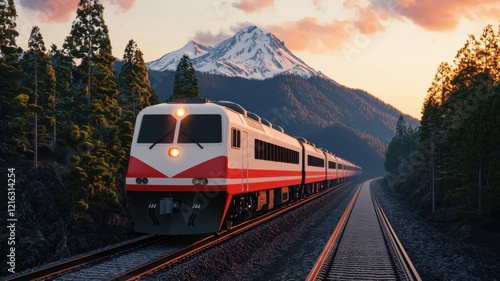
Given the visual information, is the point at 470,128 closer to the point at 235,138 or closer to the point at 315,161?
the point at 315,161

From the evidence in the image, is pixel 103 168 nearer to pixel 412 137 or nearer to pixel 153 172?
pixel 153 172

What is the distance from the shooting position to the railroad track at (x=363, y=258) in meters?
10.6

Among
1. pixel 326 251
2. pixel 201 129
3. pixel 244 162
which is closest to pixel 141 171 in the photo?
pixel 201 129

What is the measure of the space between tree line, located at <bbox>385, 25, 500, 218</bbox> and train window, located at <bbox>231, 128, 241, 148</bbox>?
16484 mm

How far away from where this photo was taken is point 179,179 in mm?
12766

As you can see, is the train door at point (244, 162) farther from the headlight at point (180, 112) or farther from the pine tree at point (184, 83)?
the pine tree at point (184, 83)

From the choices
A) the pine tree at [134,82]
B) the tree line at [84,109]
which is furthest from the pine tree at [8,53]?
the pine tree at [134,82]

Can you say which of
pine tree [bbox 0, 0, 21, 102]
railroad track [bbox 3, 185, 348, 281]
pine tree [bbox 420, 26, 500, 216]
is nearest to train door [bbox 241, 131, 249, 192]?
railroad track [bbox 3, 185, 348, 281]

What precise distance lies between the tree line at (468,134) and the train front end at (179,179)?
1787 centimetres

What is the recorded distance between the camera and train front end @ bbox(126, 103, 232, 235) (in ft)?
41.7

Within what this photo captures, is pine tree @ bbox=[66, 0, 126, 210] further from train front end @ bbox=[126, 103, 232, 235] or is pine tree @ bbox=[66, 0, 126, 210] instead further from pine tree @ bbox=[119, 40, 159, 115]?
train front end @ bbox=[126, 103, 232, 235]

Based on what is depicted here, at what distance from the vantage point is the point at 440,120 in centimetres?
4662

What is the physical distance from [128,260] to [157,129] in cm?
A: 411

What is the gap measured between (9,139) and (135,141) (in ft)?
90.3
